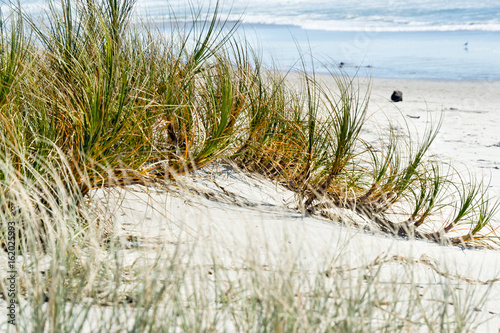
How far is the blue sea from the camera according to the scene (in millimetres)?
10156

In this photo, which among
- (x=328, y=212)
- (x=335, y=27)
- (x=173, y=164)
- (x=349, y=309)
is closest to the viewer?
(x=349, y=309)

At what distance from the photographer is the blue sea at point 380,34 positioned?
33.3ft

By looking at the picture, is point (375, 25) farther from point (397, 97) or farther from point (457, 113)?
point (457, 113)

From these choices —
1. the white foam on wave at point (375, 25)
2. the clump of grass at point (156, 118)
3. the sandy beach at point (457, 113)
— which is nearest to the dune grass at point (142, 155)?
the clump of grass at point (156, 118)

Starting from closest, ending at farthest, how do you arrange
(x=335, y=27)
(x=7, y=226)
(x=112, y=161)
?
(x=7, y=226)
(x=112, y=161)
(x=335, y=27)

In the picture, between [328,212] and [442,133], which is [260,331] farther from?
[442,133]

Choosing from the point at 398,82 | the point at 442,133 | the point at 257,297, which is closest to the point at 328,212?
the point at 257,297

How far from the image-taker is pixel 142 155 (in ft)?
7.08

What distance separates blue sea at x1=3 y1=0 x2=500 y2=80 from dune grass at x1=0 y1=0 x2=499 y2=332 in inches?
38.3

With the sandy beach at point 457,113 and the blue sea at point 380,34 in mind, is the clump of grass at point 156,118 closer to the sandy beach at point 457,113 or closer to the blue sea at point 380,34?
the sandy beach at point 457,113

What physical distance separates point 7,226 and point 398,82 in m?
8.86

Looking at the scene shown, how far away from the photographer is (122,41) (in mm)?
2666

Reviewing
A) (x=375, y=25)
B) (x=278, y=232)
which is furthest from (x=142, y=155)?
(x=375, y=25)

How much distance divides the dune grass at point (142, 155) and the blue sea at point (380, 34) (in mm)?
972
